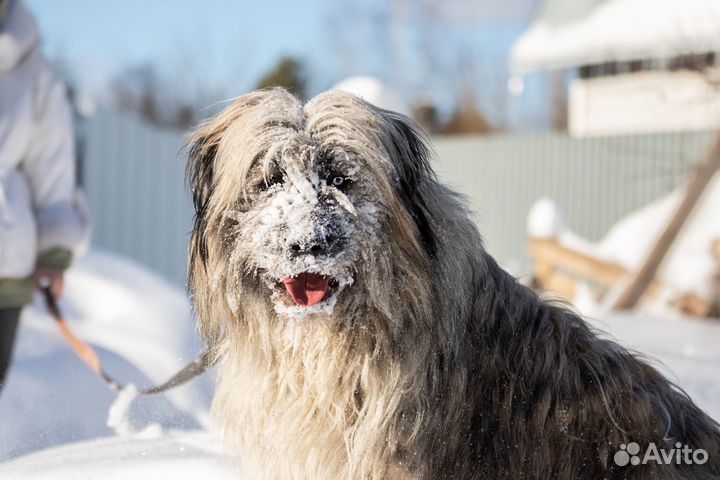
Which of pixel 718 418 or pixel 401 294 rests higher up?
pixel 401 294

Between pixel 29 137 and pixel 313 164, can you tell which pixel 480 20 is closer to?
pixel 29 137

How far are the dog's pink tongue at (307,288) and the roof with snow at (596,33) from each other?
543 inches

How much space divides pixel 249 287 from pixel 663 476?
1.33 m

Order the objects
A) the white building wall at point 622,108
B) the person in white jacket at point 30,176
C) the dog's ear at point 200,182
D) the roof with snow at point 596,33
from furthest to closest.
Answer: the white building wall at point 622,108, the roof with snow at point 596,33, the person in white jacket at point 30,176, the dog's ear at point 200,182

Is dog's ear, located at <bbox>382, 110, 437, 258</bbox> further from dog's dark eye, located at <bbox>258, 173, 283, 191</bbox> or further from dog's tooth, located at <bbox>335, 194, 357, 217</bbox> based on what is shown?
dog's dark eye, located at <bbox>258, 173, 283, 191</bbox>

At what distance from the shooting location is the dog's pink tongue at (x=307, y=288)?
238 centimetres

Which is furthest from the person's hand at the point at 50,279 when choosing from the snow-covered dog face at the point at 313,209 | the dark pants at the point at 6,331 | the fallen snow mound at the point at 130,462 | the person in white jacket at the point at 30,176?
the snow-covered dog face at the point at 313,209

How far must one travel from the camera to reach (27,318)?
740 centimetres

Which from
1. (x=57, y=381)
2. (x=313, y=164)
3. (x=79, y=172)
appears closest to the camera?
(x=313, y=164)

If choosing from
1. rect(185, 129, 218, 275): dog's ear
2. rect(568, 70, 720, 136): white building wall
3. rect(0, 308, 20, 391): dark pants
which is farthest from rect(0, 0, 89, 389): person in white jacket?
rect(568, 70, 720, 136): white building wall

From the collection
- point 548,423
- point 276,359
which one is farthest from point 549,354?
point 276,359

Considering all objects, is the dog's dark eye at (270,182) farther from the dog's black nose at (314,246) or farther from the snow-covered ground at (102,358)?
the snow-covered ground at (102,358)

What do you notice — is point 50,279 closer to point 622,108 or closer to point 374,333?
point 374,333

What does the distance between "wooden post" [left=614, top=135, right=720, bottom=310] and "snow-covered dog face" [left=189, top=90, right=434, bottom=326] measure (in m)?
7.06
